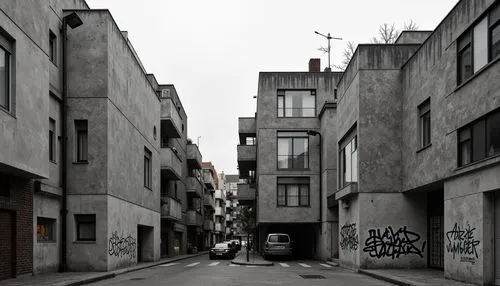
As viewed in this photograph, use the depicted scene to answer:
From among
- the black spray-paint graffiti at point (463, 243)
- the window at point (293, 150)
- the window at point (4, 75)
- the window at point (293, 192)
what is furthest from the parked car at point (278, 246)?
the window at point (4, 75)

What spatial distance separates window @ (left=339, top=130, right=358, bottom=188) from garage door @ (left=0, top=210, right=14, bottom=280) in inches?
526

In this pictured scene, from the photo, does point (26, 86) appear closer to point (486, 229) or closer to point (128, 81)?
point (128, 81)

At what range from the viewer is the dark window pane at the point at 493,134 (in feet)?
46.0

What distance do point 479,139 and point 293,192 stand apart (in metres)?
23.0

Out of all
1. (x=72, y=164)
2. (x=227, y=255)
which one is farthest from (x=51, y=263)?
(x=227, y=255)

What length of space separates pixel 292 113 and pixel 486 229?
24.6 m

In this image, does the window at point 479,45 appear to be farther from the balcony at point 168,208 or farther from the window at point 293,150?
the balcony at point 168,208

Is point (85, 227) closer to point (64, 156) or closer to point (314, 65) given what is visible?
point (64, 156)

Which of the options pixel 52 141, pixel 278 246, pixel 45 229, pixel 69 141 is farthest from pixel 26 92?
pixel 278 246

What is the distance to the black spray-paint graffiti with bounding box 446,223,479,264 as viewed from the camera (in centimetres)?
1511

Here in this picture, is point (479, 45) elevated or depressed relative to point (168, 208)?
elevated

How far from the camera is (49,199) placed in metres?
19.5

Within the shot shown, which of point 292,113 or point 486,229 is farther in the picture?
point 292,113

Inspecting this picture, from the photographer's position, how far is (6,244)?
16.2 meters
